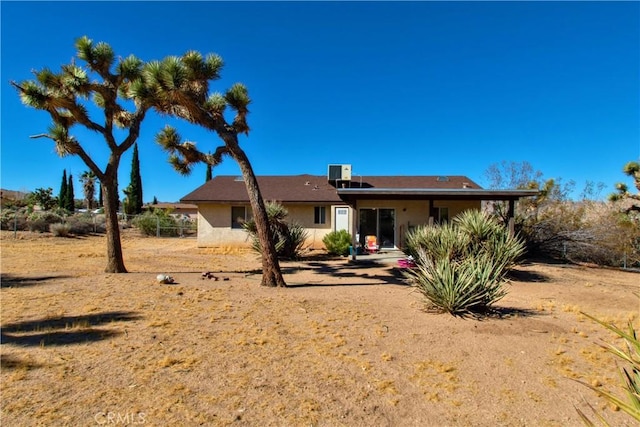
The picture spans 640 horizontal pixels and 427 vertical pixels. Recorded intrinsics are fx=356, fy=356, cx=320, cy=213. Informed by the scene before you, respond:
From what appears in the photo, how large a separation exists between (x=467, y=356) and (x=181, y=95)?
27.6ft

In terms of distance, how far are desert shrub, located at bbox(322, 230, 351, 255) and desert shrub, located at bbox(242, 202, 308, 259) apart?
174 centimetres

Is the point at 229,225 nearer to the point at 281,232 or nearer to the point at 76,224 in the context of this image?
the point at 281,232

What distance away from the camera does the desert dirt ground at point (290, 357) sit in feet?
11.2

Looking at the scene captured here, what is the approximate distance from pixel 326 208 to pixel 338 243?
357 centimetres

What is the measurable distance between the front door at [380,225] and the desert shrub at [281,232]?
14.2 ft

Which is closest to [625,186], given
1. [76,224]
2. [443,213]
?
[443,213]

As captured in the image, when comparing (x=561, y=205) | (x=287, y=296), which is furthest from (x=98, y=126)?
(x=561, y=205)

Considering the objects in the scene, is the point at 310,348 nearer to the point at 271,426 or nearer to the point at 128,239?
the point at 271,426

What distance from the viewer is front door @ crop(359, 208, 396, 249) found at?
1905cm

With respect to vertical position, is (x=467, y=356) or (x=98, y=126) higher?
(x=98, y=126)

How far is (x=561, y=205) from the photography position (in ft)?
57.3

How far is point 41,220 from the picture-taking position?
2225 cm

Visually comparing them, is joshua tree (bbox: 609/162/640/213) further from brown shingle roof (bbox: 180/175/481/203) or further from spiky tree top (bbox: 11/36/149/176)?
spiky tree top (bbox: 11/36/149/176)

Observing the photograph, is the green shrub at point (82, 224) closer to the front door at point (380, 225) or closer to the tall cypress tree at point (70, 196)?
the front door at point (380, 225)
